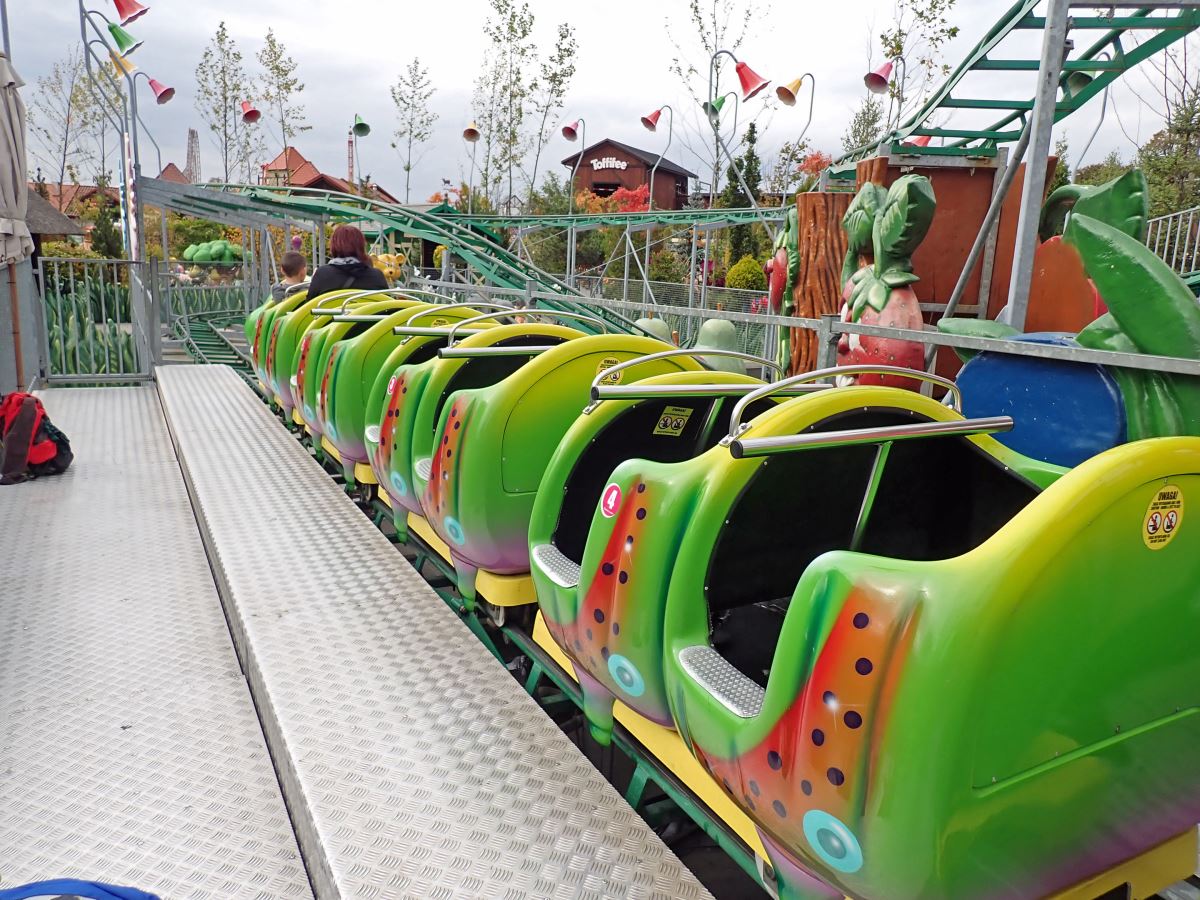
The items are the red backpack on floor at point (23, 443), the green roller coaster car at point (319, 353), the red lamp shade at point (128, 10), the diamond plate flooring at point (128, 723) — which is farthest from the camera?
the red lamp shade at point (128, 10)

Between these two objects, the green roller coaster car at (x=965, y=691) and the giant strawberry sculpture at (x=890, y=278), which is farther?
the giant strawberry sculpture at (x=890, y=278)

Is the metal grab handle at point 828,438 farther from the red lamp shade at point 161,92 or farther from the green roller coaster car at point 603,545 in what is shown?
the red lamp shade at point 161,92

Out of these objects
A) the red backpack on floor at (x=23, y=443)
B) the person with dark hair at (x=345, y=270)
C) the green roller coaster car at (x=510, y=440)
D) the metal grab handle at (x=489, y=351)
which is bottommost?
the red backpack on floor at (x=23, y=443)

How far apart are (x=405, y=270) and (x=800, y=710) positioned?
13823 mm

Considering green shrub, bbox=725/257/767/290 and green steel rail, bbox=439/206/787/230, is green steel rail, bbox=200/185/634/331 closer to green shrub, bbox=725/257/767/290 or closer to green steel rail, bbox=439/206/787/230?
green steel rail, bbox=439/206/787/230

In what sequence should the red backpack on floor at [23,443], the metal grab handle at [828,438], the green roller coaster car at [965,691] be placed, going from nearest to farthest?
1. the green roller coaster car at [965,691]
2. the metal grab handle at [828,438]
3. the red backpack on floor at [23,443]

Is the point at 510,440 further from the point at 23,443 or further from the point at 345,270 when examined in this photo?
the point at 345,270

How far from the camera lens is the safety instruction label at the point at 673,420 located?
209 cm

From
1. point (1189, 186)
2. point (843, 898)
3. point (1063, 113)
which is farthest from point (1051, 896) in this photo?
point (1189, 186)

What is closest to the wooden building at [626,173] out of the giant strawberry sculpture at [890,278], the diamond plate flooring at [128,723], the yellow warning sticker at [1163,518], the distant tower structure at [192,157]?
the distant tower structure at [192,157]

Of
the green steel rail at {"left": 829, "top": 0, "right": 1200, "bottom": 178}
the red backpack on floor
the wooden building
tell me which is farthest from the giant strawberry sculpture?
the wooden building

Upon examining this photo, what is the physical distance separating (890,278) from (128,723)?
358 centimetres

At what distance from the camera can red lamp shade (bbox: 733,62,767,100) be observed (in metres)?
15.0

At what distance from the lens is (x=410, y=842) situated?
156 centimetres
